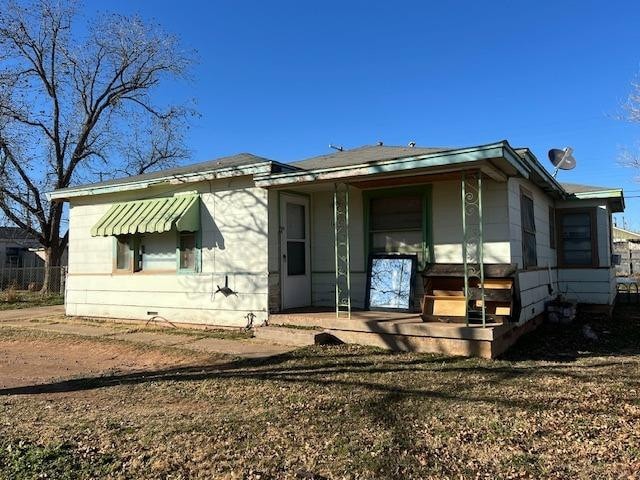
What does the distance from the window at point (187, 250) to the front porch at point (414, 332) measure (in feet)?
8.48

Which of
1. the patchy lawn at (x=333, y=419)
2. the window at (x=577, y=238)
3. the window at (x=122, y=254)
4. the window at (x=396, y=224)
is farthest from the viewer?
the window at (x=577, y=238)

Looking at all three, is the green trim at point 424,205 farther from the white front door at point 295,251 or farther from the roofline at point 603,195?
the roofline at point 603,195

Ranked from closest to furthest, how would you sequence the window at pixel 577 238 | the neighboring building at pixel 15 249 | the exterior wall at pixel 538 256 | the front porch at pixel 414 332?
the front porch at pixel 414 332 < the exterior wall at pixel 538 256 < the window at pixel 577 238 < the neighboring building at pixel 15 249

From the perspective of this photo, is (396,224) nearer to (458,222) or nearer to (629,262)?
(458,222)

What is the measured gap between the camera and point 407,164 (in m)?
7.15

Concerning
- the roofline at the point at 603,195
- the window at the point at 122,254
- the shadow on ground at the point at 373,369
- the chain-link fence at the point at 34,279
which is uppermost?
the roofline at the point at 603,195

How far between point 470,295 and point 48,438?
17.6 feet

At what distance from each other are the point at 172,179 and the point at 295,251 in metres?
2.81

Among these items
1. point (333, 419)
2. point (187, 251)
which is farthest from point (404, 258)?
point (333, 419)

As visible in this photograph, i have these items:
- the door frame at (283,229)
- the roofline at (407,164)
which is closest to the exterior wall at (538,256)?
the roofline at (407,164)

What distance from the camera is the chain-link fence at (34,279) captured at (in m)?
22.0

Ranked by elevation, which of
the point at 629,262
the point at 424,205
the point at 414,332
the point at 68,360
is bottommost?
the point at 68,360

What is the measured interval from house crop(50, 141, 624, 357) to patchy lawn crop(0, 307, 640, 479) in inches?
42.9

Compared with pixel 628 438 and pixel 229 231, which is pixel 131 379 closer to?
pixel 229 231
